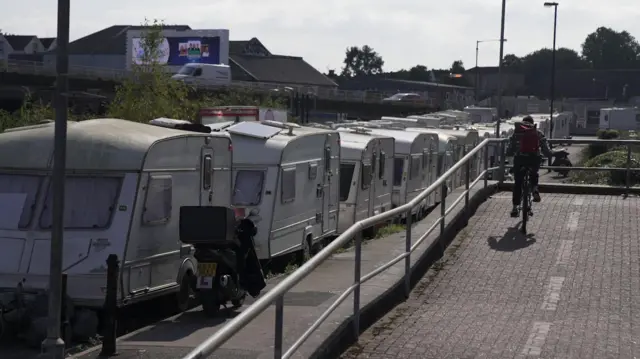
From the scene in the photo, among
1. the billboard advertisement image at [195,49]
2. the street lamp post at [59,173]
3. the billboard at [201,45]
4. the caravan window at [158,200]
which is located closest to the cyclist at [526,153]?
the caravan window at [158,200]

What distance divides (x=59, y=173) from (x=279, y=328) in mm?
3687

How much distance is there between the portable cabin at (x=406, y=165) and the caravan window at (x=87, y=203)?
15118 millimetres

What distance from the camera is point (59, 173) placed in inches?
388

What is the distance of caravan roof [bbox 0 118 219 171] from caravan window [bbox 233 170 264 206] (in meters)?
3.87

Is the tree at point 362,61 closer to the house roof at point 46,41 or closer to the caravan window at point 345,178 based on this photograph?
the house roof at point 46,41

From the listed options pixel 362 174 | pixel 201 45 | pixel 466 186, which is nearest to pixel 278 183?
pixel 466 186

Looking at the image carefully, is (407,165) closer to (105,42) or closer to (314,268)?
(314,268)

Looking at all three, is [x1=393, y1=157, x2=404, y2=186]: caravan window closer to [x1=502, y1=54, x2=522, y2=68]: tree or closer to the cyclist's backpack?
the cyclist's backpack

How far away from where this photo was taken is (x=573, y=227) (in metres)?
16.6

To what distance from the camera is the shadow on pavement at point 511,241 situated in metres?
14.9

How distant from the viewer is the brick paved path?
377 inches

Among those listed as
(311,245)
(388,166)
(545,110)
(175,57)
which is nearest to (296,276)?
(311,245)

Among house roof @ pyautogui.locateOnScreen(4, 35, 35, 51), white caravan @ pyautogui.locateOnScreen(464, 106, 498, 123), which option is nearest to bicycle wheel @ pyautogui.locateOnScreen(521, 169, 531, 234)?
white caravan @ pyautogui.locateOnScreen(464, 106, 498, 123)

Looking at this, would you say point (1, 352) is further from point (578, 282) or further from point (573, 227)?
point (573, 227)
